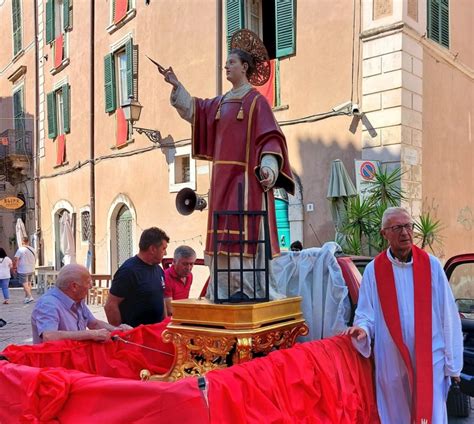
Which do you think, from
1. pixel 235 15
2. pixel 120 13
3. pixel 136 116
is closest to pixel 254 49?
pixel 235 15

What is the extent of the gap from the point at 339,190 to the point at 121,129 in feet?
Result: 24.8

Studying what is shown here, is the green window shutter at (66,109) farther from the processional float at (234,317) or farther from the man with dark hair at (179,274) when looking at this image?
the processional float at (234,317)

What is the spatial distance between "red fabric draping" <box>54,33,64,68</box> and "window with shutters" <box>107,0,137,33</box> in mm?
3485

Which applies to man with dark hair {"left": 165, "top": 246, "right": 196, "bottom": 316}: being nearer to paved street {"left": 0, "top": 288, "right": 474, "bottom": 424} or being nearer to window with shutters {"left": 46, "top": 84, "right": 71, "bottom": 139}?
paved street {"left": 0, "top": 288, "right": 474, "bottom": 424}

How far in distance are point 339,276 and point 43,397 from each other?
2230 mm

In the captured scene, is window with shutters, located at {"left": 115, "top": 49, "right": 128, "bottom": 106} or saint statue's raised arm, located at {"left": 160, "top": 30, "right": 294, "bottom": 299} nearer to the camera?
saint statue's raised arm, located at {"left": 160, "top": 30, "right": 294, "bottom": 299}

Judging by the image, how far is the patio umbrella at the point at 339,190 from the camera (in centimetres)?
862

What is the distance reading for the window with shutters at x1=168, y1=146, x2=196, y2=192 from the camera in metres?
12.4

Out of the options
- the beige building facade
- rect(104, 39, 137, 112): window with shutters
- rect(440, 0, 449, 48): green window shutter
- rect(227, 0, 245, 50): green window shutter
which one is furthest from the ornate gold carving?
rect(104, 39, 137, 112): window with shutters

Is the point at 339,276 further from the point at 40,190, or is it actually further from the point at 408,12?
the point at 40,190

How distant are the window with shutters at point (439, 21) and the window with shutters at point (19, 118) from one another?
1528 cm

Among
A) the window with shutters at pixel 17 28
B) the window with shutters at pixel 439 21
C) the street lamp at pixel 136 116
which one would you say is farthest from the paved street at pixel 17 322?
the window with shutters at pixel 17 28

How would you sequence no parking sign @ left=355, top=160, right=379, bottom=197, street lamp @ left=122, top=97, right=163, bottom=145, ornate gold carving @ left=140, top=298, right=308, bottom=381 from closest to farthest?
1. ornate gold carving @ left=140, top=298, right=308, bottom=381
2. no parking sign @ left=355, top=160, right=379, bottom=197
3. street lamp @ left=122, top=97, right=163, bottom=145

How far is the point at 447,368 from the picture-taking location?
3195 mm
